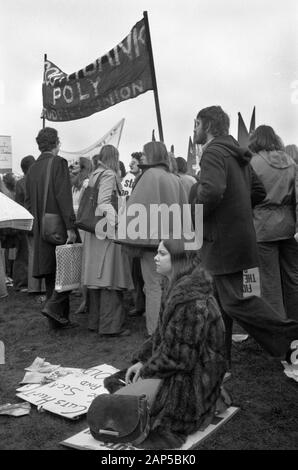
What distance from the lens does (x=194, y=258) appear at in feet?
10.6

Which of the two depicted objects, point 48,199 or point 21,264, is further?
point 21,264

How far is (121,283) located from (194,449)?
2.54 metres

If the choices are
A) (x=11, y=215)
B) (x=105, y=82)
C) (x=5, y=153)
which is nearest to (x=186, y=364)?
(x=11, y=215)

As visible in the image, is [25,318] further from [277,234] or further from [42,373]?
[277,234]

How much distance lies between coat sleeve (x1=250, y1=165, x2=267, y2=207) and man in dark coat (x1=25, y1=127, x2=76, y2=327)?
1.98 m

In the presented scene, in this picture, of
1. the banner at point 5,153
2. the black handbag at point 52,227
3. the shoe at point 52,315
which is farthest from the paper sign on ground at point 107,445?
the banner at point 5,153

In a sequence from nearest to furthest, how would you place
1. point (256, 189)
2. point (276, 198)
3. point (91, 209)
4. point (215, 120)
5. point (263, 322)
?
point (263, 322)
point (215, 120)
point (256, 189)
point (276, 198)
point (91, 209)

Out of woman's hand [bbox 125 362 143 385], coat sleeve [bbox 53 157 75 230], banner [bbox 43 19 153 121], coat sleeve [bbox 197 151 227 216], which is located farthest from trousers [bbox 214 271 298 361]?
banner [bbox 43 19 153 121]

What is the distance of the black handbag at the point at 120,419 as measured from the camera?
2.75 meters

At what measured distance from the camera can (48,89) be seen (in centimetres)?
784

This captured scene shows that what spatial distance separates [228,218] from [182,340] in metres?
1.24

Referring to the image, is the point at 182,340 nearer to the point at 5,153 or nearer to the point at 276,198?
the point at 276,198

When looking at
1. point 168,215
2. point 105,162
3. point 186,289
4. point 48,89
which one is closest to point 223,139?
point 168,215

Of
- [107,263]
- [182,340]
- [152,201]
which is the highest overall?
[152,201]
